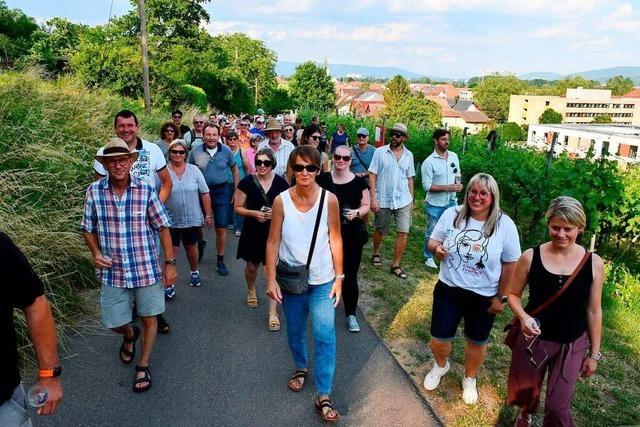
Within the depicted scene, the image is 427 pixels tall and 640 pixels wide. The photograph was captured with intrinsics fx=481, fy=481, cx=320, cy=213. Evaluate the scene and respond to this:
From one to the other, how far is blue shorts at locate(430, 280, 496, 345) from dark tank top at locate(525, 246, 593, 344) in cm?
55

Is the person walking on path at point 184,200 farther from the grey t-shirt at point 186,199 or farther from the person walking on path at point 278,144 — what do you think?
the person walking on path at point 278,144

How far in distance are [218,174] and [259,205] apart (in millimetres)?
1770

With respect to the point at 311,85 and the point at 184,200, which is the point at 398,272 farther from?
the point at 311,85

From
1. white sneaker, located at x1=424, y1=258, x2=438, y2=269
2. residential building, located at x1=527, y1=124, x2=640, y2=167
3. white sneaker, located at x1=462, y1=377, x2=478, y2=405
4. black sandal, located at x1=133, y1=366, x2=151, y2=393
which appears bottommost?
residential building, located at x1=527, y1=124, x2=640, y2=167

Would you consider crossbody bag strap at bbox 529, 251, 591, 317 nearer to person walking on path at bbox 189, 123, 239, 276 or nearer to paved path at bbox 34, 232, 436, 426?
paved path at bbox 34, 232, 436, 426

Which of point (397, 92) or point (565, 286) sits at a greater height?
point (397, 92)

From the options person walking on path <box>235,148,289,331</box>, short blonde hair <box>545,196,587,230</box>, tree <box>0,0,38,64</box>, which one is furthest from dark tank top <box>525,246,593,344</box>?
tree <box>0,0,38,64</box>

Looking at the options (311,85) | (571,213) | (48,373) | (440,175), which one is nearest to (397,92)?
(311,85)

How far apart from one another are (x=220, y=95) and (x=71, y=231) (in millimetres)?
40644

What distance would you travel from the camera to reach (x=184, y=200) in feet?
17.2

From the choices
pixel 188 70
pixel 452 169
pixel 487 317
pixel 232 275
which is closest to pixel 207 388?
pixel 487 317

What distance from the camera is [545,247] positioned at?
2980mm

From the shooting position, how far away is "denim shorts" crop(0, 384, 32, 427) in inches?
76.8

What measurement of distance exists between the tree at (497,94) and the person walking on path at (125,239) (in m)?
135
